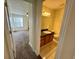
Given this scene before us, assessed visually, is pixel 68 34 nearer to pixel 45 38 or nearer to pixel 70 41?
pixel 70 41

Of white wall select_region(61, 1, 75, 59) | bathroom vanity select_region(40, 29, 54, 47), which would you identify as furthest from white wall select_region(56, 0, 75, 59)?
bathroom vanity select_region(40, 29, 54, 47)

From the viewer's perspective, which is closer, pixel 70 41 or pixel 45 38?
pixel 70 41

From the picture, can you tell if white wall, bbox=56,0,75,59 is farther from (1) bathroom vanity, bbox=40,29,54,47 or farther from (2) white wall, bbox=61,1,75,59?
(1) bathroom vanity, bbox=40,29,54,47

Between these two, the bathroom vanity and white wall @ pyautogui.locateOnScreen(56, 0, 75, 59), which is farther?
the bathroom vanity

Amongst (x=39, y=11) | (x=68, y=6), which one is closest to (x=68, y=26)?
(x=68, y=6)

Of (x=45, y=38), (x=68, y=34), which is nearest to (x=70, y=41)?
(x=68, y=34)

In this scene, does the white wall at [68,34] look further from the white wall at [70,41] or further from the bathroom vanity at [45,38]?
the bathroom vanity at [45,38]

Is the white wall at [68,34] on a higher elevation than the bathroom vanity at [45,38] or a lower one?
higher

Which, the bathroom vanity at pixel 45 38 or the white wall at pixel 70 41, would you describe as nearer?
the white wall at pixel 70 41

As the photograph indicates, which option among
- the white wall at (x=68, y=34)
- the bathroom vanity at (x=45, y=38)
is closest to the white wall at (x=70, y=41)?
the white wall at (x=68, y=34)

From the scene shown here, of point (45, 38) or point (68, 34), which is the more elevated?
point (68, 34)

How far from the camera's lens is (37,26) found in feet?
12.6
